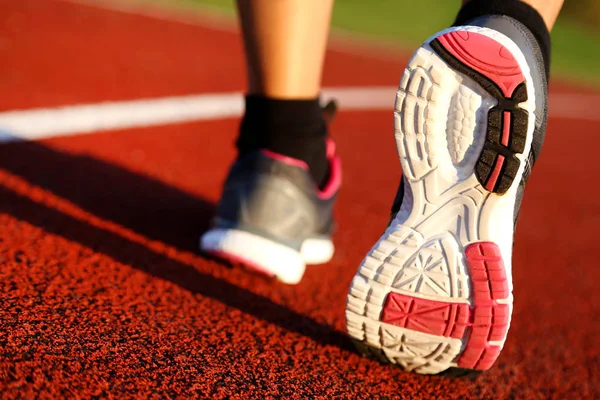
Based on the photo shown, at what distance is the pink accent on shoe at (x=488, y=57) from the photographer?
3.39ft

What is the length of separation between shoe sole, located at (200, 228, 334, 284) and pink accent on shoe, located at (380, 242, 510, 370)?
14.2 inches

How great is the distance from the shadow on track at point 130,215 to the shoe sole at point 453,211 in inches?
8.0

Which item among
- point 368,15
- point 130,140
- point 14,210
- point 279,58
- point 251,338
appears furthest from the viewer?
point 368,15

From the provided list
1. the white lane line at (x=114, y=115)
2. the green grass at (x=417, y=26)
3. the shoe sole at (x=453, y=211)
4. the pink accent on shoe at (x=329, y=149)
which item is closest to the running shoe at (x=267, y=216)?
the pink accent on shoe at (x=329, y=149)

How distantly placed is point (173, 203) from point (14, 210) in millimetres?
473

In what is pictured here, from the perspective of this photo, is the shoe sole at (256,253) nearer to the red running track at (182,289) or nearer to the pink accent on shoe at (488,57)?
the red running track at (182,289)

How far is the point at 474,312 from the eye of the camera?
1082mm

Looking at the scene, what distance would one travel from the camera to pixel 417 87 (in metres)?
1.09

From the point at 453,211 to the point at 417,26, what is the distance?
12281 millimetres

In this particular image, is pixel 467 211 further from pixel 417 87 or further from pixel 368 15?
pixel 368 15

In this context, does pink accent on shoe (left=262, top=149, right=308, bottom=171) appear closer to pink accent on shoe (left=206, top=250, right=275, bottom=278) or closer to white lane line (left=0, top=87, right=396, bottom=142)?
pink accent on shoe (left=206, top=250, right=275, bottom=278)

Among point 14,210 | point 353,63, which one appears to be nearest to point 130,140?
point 14,210

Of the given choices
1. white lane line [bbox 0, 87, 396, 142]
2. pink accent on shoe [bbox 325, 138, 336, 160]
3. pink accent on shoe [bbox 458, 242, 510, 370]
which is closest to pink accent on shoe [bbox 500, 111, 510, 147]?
pink accent on shoe [bbox 458, 242, 510, 370]

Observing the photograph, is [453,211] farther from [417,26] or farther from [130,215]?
[417,26]
